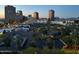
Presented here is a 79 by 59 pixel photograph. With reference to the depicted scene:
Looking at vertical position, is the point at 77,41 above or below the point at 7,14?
below

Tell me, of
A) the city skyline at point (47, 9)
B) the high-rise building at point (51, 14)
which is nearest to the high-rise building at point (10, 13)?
the city skyline at point (47, 9)

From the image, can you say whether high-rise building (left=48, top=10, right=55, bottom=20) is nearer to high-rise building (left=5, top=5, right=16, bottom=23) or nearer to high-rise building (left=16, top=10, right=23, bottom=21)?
high-rise building (left=16, top=10, right=23, bottom=21)

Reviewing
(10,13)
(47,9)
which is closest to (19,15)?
(10,13)

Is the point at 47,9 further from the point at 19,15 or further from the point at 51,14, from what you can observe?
the point at 19,15

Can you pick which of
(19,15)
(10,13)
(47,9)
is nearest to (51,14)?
(47,9)

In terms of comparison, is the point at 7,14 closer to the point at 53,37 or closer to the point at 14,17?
the point at 14,17

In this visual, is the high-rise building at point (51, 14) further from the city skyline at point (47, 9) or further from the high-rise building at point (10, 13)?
the high-rise building at point (10, 13)

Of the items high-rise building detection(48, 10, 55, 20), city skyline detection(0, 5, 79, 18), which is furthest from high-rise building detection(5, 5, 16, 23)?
high-rise building detection(48, 10, 55, 20)

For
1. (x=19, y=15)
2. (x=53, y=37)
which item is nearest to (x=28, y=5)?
(x=19, y=15)
